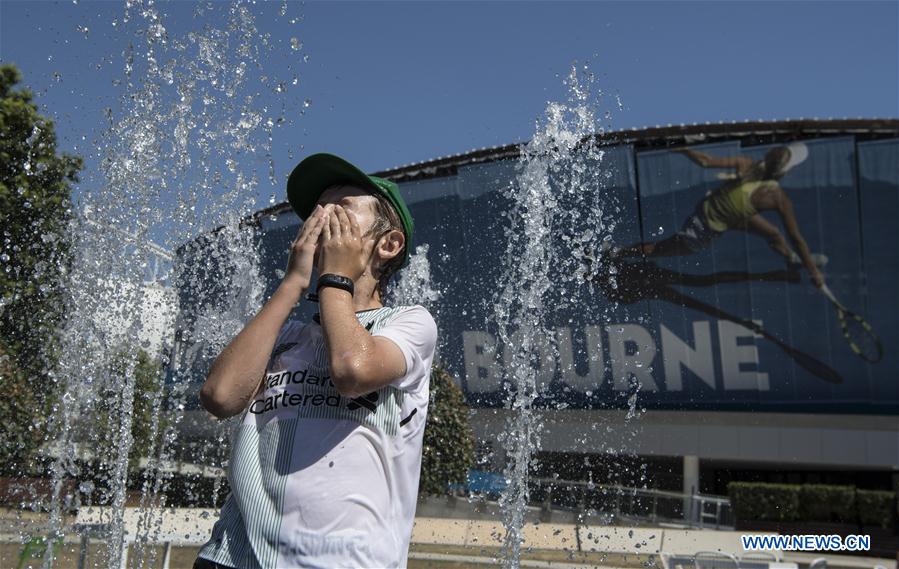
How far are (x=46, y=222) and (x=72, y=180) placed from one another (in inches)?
30.8

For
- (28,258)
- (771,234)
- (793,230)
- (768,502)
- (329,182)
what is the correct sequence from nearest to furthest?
(329,182)
(28,258)
(768,502)
(793,230)
(771,234)

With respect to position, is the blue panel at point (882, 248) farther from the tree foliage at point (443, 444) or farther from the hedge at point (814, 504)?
the tree foliage at point (443, 444)

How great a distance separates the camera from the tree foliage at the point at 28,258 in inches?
442

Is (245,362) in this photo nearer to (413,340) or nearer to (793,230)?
(413,340)

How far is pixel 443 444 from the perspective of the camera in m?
17.7

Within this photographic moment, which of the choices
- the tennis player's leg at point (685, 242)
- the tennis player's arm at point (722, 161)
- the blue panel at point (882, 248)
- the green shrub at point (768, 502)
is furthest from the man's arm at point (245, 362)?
the blue panel at point (882, 248)

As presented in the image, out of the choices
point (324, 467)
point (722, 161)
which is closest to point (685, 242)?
point (722, 161)

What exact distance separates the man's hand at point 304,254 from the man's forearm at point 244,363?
0.06 metres

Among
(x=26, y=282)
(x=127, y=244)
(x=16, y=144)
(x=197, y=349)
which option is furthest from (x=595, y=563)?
(x=197, y=349)

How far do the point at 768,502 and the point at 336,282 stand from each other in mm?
26142

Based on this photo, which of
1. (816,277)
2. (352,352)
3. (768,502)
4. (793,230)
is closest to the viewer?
(352,352)

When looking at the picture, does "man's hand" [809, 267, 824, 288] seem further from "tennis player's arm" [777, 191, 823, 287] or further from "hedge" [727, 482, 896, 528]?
"hedge" [727, 482, 896, 528]

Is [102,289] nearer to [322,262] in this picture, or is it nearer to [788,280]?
[322,262]

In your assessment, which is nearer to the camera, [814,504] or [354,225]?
[354,225]
